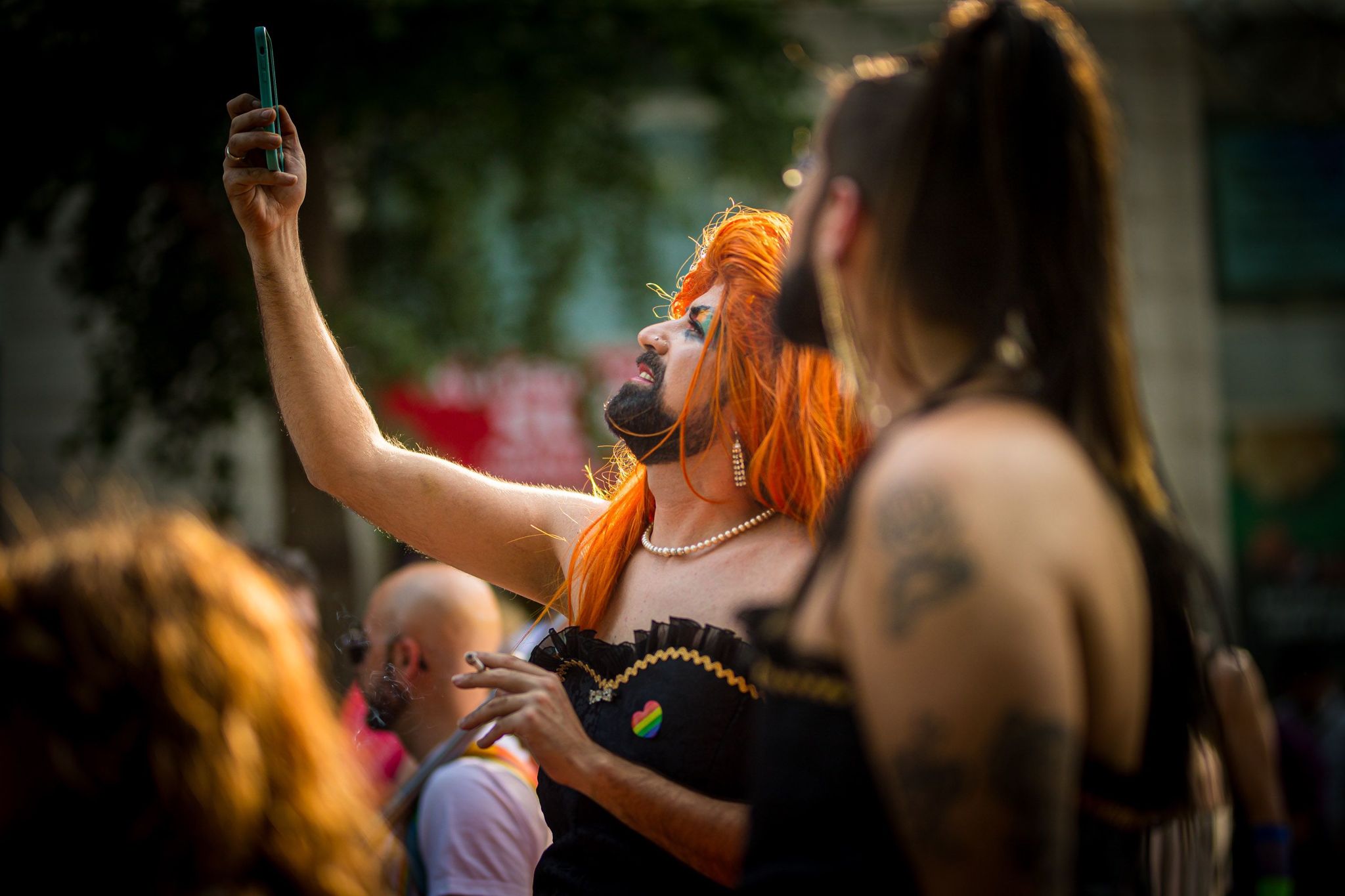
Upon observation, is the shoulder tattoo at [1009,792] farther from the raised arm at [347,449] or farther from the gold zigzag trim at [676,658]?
the raised arm at [347,449]

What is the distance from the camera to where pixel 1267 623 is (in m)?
10.4

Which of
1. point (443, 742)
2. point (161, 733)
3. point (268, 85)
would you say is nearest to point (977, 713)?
point (161, 733)

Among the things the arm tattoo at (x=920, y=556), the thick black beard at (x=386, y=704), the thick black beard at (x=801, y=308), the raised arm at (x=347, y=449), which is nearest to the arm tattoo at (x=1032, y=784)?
the arm tattoo at (x=920, y=556)

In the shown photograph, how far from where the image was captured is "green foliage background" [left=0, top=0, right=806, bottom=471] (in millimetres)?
5227

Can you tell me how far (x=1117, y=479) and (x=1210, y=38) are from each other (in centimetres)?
1000

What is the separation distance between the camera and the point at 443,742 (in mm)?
2594

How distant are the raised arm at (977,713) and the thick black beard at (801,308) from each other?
384mm

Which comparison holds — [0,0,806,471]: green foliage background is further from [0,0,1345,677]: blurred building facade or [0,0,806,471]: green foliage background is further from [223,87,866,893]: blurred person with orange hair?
[223,87,866,893]: blurred person with orange hair

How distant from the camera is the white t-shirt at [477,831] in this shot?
2.36 meters

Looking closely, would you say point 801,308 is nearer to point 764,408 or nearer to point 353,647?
point 764,408

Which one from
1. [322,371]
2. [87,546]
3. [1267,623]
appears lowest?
[1267,623]

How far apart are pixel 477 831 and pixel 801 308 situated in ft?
4.83

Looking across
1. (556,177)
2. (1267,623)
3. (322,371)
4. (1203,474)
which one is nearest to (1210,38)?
(1203,474)

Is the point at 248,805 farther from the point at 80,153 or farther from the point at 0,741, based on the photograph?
the point at 80,153
